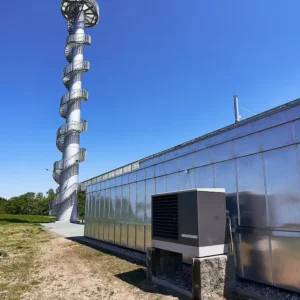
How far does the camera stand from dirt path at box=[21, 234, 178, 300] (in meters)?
7.11

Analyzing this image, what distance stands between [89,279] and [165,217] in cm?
331

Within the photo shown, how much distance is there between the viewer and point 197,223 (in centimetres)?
674

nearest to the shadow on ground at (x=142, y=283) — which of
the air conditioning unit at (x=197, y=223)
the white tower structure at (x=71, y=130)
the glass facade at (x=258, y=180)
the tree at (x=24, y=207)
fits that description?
the air conditioning unit at (x=197, y=223)

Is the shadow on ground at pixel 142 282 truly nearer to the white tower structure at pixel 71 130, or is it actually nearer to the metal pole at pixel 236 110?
the metal pole at pixel 236 110

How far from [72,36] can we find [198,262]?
41317 millimetres

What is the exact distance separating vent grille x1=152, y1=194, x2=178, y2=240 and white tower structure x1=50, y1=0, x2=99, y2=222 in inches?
1201

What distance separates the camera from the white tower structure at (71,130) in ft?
123

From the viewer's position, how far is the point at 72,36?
133ft

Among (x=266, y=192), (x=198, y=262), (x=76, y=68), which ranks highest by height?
(x=76, y=68)

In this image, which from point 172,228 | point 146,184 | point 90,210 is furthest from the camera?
point 90,210

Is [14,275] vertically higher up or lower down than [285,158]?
lower down

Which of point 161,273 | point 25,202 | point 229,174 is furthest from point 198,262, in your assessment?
point 25,202

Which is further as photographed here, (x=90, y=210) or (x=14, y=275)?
(x=90, y=210)

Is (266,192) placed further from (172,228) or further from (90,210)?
(90,210)
